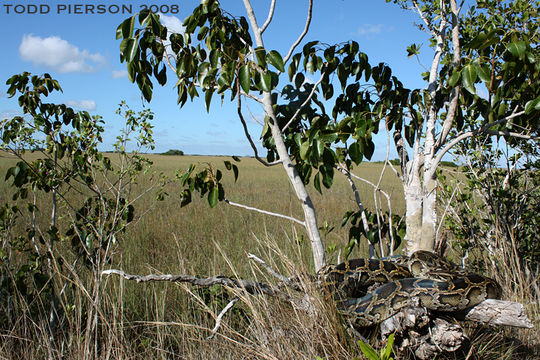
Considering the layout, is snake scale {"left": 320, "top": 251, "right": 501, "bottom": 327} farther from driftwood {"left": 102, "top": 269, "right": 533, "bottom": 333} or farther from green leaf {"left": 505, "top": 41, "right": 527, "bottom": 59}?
green leaf {"left": 505, "top": 41, "right": 527, "bottom": 59}

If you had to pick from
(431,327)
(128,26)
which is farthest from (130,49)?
(431,327)

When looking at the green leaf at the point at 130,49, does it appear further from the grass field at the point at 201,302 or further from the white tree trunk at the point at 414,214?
the white tree trunk at the point at 414,214

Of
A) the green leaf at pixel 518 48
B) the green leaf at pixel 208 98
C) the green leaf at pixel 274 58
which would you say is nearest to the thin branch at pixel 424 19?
the green leaf at pixel 518 48

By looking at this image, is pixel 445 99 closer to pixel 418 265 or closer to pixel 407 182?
pixel 407 182

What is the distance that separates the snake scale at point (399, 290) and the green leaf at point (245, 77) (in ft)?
5.12

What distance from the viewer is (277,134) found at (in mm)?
3424

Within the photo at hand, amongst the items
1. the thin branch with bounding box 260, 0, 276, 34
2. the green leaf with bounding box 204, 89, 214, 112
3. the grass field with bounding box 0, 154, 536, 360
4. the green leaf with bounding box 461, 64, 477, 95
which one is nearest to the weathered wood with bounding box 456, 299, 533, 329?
the grass field with bounding box 0, 154, 536, 360

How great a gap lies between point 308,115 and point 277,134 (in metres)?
0.63

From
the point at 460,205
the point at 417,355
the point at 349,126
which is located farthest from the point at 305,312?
the point at 460,205

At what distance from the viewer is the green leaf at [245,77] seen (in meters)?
2.46

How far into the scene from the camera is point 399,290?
2.62 metres

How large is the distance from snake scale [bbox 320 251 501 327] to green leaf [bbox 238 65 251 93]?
5.12ft

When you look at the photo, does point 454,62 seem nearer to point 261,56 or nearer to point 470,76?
point 470,76

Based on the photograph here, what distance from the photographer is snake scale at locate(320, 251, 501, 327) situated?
8.43 feet
